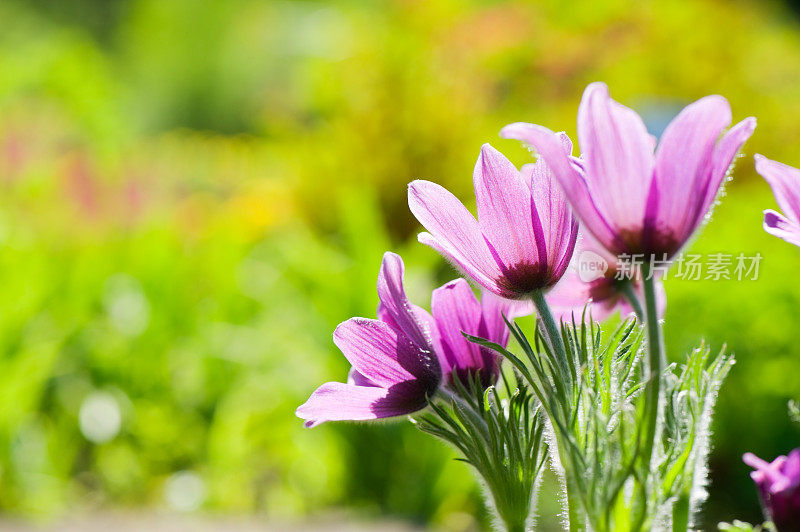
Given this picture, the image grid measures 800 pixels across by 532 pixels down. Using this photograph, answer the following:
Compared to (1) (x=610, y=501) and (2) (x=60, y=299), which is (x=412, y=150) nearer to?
(2) (x=60, y=299)

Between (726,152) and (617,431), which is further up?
(726,152)

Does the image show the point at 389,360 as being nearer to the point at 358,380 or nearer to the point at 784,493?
the point at 358,380

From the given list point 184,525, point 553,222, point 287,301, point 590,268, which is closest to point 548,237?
point 553,222

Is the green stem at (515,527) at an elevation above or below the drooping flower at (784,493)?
below

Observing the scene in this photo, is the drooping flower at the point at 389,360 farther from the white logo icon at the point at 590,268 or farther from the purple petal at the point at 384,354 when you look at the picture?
the white logo icon at the point at 590,268

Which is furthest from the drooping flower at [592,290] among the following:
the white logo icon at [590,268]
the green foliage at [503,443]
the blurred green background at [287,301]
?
the blurred green background at [287,301]

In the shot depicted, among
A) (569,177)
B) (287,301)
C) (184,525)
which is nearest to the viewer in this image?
(569,177)
